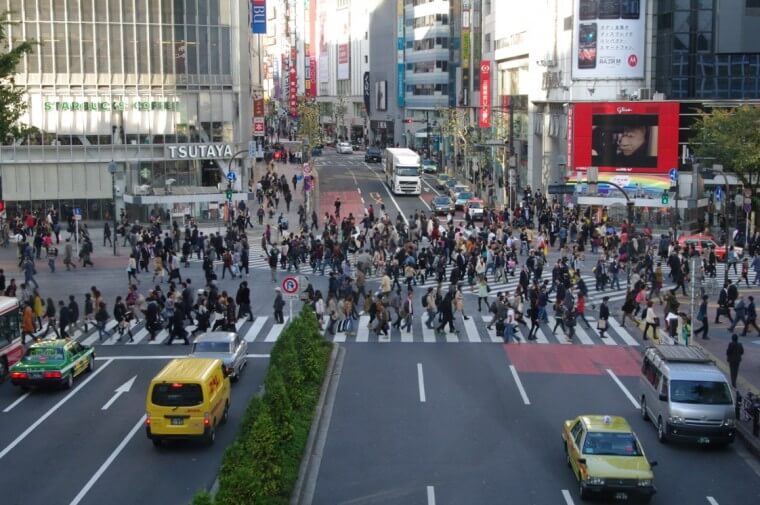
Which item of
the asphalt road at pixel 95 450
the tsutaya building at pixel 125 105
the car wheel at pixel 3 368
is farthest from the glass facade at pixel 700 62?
the car wheel at pixel 3 368

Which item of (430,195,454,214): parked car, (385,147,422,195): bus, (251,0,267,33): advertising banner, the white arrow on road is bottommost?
the white arrow on road

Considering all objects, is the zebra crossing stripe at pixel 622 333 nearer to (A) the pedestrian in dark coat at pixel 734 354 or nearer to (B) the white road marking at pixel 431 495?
(A) the pedestrian in dark coat at pixel 734 354

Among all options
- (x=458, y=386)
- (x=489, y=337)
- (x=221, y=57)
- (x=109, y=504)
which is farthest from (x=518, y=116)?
(x=109, y=504)

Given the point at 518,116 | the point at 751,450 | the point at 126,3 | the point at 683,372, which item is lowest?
the point at 751,450

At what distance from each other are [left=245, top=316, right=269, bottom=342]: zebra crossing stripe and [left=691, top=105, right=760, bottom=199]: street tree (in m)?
31.2

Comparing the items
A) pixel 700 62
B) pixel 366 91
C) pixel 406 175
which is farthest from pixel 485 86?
pixel 366 91

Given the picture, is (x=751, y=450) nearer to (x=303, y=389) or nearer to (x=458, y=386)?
(x=458, y=386)

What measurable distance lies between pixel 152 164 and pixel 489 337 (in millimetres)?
42359

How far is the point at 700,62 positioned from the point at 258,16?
44023 mm

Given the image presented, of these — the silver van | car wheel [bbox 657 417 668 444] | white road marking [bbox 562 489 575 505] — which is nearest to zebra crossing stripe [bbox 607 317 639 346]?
the silver van

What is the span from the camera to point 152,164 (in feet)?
228

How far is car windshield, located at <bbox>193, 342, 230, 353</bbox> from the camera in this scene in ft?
86.3

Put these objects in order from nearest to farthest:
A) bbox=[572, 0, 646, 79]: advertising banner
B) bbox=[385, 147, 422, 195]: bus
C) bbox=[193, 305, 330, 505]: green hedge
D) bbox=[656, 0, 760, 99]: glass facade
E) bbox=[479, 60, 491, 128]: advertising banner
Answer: bbox=[193, 305, 330, 505]: green hedge → bbox=[656, 0, 760, 99]: glass facade → bbox=[572, 0, 646, 79]: advertising banner → bbox=[385, 147, 422, 195]: bus → bbox=[479, 60, 491, 128]: advertising banner

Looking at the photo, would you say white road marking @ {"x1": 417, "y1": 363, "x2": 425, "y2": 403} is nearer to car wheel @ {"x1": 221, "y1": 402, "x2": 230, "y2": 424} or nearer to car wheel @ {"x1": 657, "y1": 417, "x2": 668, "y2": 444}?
car wheel @ {"x1": 221, "y1": 402, "x2": 230, "y2": 424}
